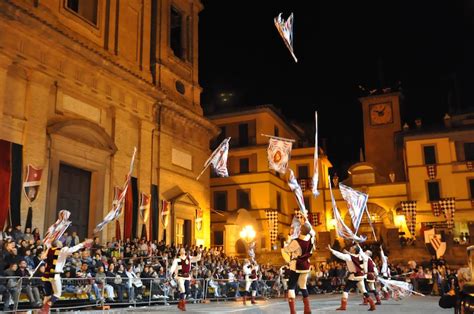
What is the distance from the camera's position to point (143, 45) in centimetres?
3028

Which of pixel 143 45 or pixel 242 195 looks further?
pixel 242 195

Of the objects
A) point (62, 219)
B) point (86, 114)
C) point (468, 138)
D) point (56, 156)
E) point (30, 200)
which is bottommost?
point (62, 219)

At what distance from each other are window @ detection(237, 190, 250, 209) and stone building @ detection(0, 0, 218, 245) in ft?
41.3

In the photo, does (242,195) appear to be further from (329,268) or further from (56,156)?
(56,156)

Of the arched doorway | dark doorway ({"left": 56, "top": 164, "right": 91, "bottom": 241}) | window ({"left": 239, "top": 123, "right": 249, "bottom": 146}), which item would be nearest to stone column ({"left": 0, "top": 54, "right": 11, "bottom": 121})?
dark doorway ({"left": 56, "top": 164, "right": 91, "bottom": 241})

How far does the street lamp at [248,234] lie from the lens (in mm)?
42281

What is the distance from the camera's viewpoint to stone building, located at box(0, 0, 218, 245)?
2109cm

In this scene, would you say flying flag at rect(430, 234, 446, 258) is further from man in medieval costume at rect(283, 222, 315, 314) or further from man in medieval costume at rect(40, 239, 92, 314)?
man in medieval costume at rect(40, 239, 92, 314)

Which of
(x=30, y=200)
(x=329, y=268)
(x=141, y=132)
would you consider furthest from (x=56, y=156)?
(x=329, y=268)

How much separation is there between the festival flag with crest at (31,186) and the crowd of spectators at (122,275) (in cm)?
67

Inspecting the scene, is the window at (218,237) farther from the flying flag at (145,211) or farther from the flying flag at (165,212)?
the flying flag at (145,211)

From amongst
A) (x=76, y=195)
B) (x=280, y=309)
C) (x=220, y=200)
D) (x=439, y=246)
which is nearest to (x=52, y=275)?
(x=280, y=309)

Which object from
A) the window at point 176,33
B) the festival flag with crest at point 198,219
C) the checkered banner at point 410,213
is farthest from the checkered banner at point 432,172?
the window at point 176,33

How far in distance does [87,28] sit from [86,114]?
15.7 ft
